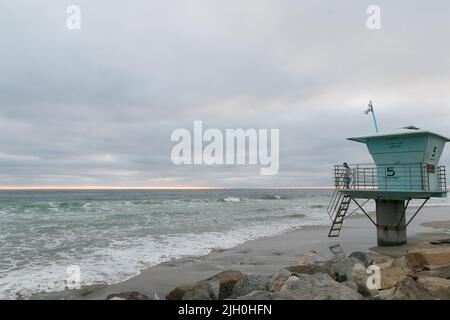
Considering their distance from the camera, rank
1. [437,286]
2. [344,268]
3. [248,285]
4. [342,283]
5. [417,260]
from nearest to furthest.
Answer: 1. [437,286]
2. [342,283]
3. [248,285]
4. [344,268]
5. [417,260]

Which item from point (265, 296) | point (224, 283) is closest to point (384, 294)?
point (265, 296)

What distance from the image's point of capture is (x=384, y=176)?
14750 millimetres

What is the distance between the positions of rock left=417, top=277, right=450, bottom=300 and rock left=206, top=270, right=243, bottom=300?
3.93m

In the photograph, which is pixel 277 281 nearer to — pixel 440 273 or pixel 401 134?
pixel 440 273

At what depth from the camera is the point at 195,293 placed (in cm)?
704

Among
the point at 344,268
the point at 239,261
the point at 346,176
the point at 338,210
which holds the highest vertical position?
the point at 346,176

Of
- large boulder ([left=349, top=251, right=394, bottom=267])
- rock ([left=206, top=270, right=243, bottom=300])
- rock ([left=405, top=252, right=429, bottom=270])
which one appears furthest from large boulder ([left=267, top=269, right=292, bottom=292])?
rock ([left=405, top=252, right=429, bottom=270])

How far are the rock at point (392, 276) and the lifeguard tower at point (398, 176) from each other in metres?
6.29

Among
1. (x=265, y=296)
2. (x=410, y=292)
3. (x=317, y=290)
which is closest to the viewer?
(x=410, y=292)

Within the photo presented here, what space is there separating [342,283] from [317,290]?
1.09 metres

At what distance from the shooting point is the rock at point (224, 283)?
7.52 metres

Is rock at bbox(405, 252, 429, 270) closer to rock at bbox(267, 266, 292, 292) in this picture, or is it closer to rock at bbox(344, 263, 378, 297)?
rock at bbox(344, 263, 378, 297)

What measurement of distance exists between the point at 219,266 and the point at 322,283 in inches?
237

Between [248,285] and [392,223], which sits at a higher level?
[392,223]
